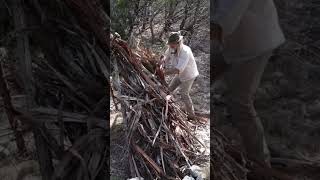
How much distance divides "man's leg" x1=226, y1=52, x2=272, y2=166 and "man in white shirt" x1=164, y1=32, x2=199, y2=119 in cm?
18

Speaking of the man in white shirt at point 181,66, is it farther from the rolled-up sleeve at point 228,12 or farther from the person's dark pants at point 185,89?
the rolled-up sleeve at point 228,12

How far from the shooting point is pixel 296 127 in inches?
34.6

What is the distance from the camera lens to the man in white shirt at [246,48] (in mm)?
783

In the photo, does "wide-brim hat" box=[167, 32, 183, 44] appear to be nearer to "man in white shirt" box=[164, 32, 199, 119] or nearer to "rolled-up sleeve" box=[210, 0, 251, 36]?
"man in white shirt" box=[164, 32, 199, 119]

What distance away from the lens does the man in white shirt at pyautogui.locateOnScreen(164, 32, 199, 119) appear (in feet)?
3.34

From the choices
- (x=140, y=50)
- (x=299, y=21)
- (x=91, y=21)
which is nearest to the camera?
(x=299, y=21)

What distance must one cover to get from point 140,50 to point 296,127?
410 millimetres

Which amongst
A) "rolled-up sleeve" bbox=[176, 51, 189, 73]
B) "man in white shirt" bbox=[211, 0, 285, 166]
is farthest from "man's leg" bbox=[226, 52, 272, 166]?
"rolled-up sleeve" bbox=[176, 51, 189, 73]

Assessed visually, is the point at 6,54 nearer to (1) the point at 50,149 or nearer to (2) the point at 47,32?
(2) the point at 47,32

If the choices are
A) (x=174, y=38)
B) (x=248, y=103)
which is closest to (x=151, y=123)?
(x=174, y=38)

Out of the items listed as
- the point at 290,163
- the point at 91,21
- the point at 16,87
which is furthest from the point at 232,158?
the point at 16,87

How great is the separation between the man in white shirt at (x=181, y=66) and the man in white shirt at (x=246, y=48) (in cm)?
17

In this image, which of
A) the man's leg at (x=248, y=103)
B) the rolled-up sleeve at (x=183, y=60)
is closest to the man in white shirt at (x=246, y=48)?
the man's leg at (x=248, y=103)

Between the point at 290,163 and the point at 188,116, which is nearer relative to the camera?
the point at 290,163
